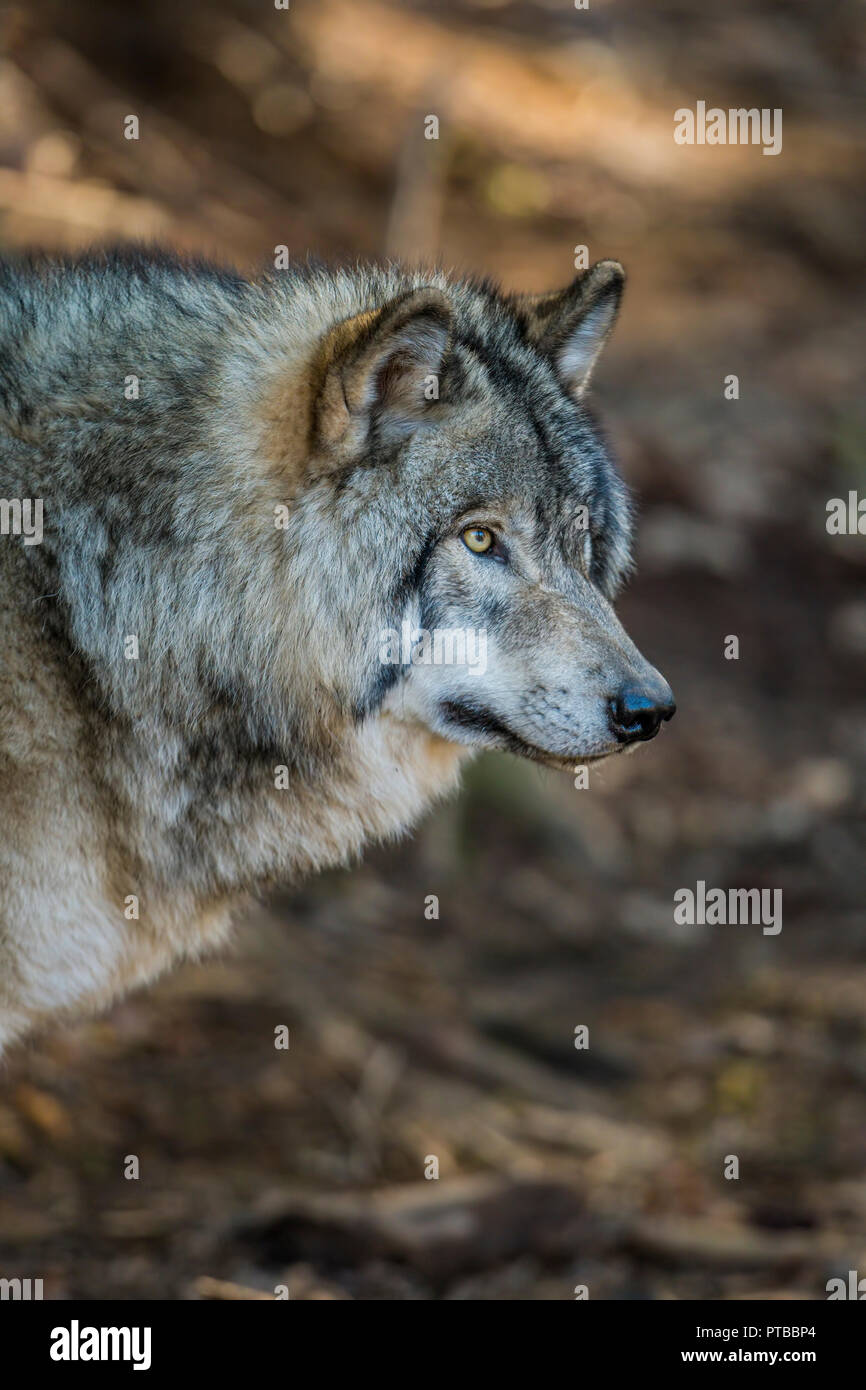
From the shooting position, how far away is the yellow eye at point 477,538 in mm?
3869

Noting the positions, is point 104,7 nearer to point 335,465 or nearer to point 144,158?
point 144,158

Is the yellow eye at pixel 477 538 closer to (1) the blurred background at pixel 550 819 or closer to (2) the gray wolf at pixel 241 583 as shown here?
(2) the gray wolf at pixel 241 583

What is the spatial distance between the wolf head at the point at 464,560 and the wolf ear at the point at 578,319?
0.29m

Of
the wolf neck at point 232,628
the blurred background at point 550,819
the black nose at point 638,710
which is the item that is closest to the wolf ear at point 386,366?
the wolf neck at point 232,628

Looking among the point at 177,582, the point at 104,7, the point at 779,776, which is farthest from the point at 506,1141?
the point at 104,7

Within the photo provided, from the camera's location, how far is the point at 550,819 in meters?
8.68

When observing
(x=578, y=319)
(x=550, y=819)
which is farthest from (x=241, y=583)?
(x=550, y=819)

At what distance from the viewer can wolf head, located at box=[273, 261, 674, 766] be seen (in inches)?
149

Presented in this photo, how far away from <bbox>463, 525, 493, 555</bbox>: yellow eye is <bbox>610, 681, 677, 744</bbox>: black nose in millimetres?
553

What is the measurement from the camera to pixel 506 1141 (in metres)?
6.16

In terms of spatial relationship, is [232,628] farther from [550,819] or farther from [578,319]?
[550,819]

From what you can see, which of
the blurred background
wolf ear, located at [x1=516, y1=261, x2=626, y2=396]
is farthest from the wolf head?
the blurred background

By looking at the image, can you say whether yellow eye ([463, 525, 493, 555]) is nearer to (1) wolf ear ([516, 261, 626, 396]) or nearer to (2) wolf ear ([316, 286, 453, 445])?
(2) wolf ear ([316, 286, 453, 445])

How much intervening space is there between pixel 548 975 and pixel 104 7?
8131 millimetres
